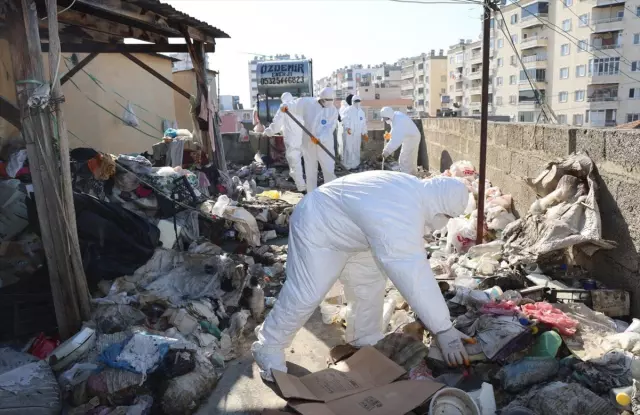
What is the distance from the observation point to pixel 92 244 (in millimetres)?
3834

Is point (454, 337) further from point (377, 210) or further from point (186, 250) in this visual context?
point (186, 250)

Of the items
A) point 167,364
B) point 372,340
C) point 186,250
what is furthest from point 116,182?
point 372,340

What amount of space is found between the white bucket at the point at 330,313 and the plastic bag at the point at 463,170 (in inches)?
142

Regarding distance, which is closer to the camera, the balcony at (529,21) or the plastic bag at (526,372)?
the plastic bag at (526,372)

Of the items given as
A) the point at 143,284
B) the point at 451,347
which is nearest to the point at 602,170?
the point at 451,347

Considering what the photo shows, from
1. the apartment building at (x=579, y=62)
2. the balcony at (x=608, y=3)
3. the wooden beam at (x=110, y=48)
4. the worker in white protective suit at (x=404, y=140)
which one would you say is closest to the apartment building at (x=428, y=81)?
the apartment building at (x=579, y=62)

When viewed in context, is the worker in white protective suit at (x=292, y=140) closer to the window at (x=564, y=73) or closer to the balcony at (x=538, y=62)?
the window at (x=564, y=73)

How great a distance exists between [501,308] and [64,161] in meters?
3.02

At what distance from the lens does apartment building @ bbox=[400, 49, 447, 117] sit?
5988 cm

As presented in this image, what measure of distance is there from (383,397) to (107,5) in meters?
4.01

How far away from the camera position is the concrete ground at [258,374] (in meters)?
2.69

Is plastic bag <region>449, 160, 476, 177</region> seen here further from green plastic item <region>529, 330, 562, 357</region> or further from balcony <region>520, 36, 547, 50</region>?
balcony <region>520, 36, 547, 50</region>

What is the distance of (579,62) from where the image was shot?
36250mm

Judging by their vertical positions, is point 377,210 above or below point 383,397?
above
